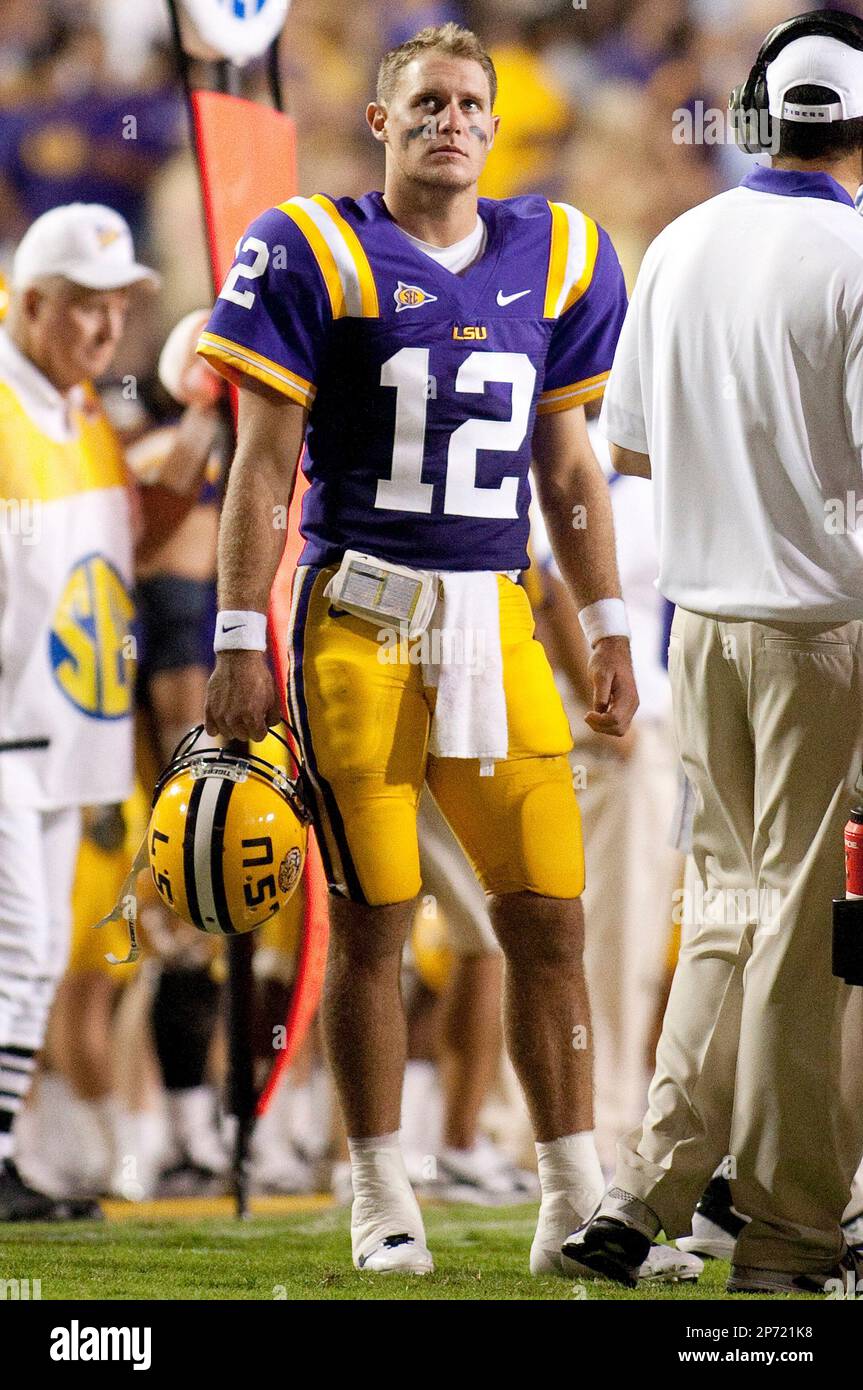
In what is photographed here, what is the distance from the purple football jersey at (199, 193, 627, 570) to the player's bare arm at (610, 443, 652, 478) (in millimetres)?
119

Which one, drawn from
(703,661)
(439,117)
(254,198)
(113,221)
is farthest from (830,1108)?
(113,221)

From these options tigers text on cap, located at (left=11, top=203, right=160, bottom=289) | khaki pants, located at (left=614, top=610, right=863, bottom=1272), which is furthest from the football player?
tigers text on cap, located at (left=11, top=203, right=160, bottom=289)

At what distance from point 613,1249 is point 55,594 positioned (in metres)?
1.50

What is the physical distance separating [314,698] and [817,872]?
2.13 ft

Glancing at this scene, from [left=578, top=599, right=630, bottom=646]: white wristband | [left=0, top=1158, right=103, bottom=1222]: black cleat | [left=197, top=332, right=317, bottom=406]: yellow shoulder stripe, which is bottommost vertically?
[left=0, top=1158, right=103, bottom=1222]: black cleat

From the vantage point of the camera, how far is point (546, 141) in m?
3.19

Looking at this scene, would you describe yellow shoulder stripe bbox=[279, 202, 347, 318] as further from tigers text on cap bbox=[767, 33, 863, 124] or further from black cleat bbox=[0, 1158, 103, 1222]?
black cleat bbox=[0, 1158, 103, 1222]

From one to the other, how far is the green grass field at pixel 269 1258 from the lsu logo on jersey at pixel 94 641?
0.86m

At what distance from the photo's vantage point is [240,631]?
233 centimetres

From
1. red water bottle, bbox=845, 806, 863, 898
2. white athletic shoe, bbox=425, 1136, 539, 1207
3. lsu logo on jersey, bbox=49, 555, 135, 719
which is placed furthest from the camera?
white athletic shoe, bbox=425, 1136, 539, 1207

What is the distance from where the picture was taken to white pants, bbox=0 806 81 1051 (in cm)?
312

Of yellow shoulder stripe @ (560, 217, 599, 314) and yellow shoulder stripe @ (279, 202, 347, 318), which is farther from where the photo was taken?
yellow shoulder stripe @ (560, 217, 599, 314)

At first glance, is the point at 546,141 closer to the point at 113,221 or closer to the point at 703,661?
the point at 113,221

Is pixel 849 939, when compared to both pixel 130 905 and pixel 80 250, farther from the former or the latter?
pixel 80 250
